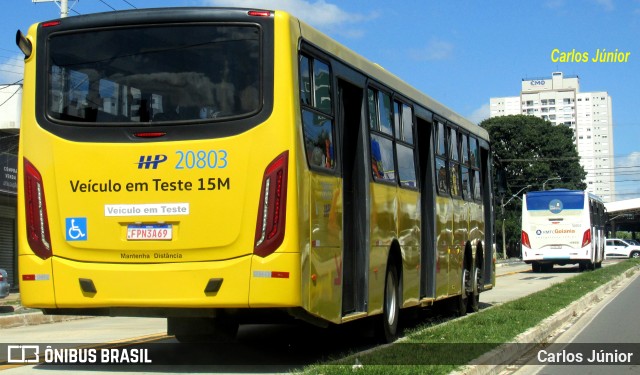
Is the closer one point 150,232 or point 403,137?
point 150,232

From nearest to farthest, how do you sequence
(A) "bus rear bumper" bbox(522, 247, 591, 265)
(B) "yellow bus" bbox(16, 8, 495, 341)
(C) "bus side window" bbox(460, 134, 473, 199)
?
(B) "yellow bus" bbox(16, 8, 495, 341)
(C) "bus side window" bbox(460, 134, 473, 199)
(A) "bus rear bumper" bbox(522, 247, 591, 265)

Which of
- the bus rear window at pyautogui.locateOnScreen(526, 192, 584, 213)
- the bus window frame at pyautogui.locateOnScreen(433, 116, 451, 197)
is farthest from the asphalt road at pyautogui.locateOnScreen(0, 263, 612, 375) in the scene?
the bus rear window at pyautogui.locateOnScreen(526, 192, 584, 213)

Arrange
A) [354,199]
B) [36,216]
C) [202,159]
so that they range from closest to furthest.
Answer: [202,159]
[36,216]
[354,199]

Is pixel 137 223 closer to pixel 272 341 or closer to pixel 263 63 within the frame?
pixel 263 63

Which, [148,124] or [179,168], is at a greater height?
[148,124]

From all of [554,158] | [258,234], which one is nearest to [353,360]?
[258,234]

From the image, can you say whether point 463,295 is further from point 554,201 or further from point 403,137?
point 554,201

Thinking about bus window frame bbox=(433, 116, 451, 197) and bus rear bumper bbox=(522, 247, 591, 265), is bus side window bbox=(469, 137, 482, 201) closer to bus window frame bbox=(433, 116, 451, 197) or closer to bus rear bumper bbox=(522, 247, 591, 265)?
bus window frame bbox=(433, 116, 451, 197)

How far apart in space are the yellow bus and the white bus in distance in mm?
31485

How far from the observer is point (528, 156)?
8338 cm

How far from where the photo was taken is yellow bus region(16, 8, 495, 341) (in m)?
7.86

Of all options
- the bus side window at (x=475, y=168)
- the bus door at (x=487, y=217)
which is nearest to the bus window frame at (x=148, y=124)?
the bus side window at (x=475, y=168)

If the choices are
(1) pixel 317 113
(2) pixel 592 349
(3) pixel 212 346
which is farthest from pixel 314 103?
(2) pixel 592 349

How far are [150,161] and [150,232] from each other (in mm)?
632
